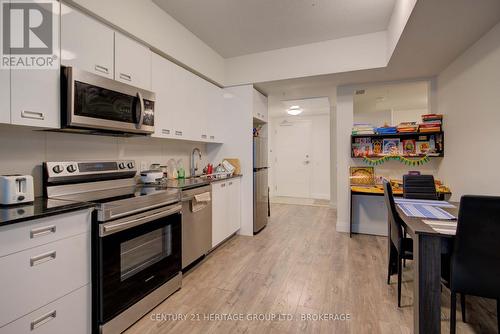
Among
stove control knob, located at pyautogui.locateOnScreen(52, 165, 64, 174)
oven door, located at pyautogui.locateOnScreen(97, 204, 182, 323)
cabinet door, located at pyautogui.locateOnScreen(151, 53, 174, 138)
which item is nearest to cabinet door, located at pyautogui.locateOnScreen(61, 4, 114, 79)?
cabinet door, located at pyautogui.locateOnScreen(151, 53, 174, 138)

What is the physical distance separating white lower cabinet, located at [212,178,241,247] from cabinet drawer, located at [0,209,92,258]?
1.56 meters

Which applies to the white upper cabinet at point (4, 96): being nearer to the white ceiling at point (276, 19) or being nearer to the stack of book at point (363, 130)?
the white ceiling at point (276, 19)

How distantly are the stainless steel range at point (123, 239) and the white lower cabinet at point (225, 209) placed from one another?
2.52 feet

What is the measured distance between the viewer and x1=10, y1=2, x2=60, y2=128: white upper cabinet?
1.37 m

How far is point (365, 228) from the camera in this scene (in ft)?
12.1

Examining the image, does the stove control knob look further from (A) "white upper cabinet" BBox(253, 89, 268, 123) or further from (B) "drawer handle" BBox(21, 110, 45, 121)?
(A) "white upper cabinet" BBox(253, 89, 268, 123)

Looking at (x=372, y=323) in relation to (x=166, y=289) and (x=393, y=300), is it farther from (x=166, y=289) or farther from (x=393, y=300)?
(x=166, y=289)

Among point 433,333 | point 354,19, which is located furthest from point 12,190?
point 354,19

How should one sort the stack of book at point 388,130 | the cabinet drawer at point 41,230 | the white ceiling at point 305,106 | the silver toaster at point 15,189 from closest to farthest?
the cabinet drawer at point 41,230 → the silver toaster at point 15,189 → the stack of book at point 388,130 → the white ceiling at point 305,106

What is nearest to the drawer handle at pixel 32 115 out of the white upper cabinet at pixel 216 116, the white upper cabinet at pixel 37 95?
the white upper cabinet at pixel 37 95

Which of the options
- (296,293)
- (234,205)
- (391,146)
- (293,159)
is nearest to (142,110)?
(234,205)

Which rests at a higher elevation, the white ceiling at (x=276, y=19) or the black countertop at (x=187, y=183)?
the white ceiling at (x=276, y=19)

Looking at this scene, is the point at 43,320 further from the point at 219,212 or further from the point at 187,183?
the point at 219,212

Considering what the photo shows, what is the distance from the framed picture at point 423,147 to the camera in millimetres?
3294
